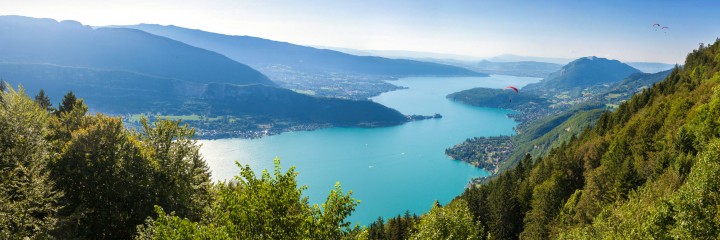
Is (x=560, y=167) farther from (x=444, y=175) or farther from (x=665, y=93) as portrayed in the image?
(x=444, y=175)

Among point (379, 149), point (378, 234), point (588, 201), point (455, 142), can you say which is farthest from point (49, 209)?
point (455, 142)

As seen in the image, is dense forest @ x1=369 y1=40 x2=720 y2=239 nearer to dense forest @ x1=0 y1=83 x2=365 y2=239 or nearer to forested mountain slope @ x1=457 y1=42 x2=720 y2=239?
forested mountain slope @ x1=457 y1=42 x2=720 y2=239

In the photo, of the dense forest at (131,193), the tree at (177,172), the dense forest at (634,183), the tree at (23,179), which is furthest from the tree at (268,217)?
the dense forest at (634,183)

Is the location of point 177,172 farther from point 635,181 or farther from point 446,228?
point 635,181

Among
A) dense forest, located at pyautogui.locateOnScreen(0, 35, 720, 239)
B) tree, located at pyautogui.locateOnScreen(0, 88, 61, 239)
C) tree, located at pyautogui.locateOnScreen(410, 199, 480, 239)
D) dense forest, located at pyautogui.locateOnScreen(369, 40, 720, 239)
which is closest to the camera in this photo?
dense forest, located at pyautogui.locateOnScreen(0, 35, 720, 239)

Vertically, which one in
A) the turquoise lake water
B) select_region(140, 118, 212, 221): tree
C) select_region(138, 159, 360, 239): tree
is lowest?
the turquoise lake water

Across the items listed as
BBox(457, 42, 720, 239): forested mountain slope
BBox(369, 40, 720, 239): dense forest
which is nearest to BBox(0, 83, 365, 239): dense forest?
BBox(369, 40, 720, 239): dense forest

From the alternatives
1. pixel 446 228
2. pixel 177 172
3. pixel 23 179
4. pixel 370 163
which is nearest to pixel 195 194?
pixel 177 172

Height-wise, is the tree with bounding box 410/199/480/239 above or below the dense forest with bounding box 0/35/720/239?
below
